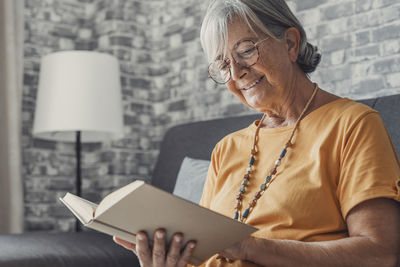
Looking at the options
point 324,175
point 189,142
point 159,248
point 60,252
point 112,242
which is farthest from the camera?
point 189,142

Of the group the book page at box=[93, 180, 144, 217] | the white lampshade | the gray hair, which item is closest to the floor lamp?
the white lampshade

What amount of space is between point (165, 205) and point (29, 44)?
2.45 meters

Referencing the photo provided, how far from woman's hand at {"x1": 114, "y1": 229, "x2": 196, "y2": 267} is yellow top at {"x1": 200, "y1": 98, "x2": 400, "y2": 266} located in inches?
9.1

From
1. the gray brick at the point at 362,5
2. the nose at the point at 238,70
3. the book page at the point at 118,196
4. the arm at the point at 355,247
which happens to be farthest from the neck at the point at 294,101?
the gray brick at the point at 362,5

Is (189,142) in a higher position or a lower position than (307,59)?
lower

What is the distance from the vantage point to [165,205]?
1.02m

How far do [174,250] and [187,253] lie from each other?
0.03m

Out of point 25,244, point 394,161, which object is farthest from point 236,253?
point 25,244

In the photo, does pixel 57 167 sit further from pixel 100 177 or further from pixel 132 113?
pixel 132 113

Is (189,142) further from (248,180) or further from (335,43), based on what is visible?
(248,180)

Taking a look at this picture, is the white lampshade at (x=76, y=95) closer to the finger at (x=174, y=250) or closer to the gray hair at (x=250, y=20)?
the gray hair at (x=250, y=20)

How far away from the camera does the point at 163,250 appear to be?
1126mm

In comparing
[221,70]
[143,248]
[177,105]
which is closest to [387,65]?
[221,70]

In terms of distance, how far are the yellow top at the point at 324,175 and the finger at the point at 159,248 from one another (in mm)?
239
